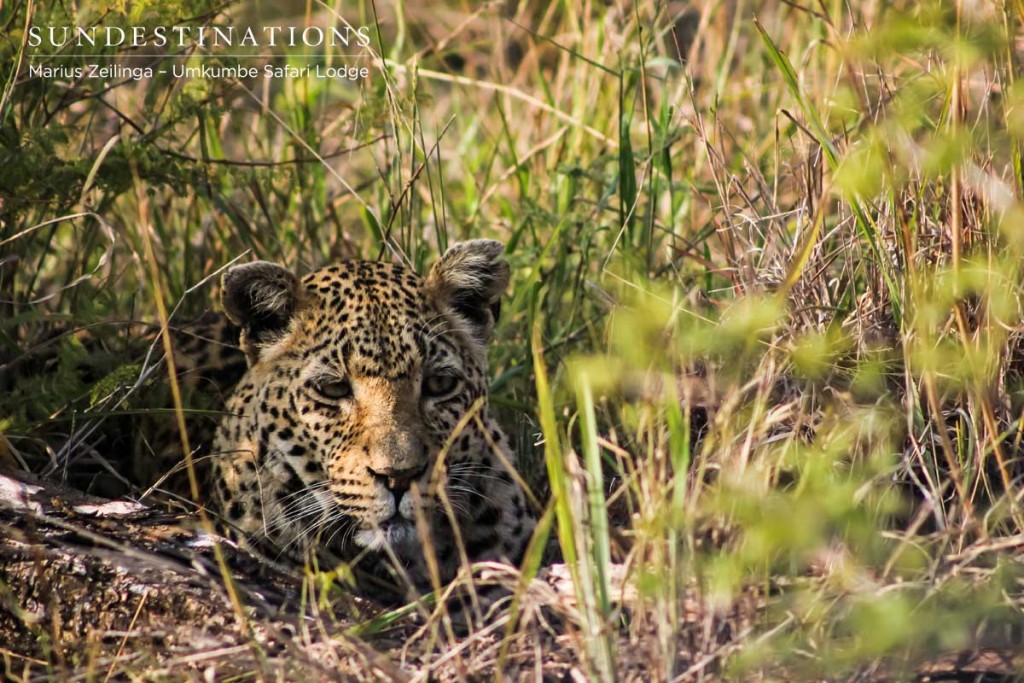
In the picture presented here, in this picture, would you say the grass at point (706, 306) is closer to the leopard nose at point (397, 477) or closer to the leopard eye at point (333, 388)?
the leopard nose at point (397, 477)

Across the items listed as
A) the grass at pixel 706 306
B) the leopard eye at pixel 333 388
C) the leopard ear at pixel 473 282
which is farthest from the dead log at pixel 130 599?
the leopard ear at pixel 473 282

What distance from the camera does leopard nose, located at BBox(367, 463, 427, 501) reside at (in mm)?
4516

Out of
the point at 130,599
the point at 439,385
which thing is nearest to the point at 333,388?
the point at 439,385

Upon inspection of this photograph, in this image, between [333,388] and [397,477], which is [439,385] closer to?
[333,388]

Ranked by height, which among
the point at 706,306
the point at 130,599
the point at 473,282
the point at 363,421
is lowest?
the point at 130,599

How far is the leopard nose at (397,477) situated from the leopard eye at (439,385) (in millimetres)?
390

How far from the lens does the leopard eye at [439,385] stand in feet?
16.0

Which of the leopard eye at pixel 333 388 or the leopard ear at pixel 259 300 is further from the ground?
the leopard ear at pixel 259 300

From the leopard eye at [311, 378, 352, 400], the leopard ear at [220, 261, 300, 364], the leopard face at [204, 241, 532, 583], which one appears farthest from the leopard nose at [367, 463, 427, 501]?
the leopard ear at [220, 261, 300, 364]

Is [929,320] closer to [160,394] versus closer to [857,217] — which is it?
[857,217]

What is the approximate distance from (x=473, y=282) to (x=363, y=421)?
75cm

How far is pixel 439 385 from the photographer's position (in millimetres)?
4906

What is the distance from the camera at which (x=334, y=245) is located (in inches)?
269

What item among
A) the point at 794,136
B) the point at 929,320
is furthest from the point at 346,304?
the point at 794,136
